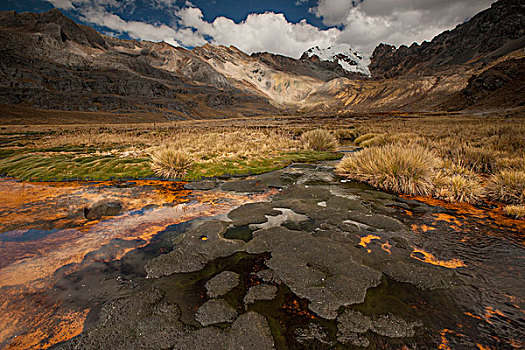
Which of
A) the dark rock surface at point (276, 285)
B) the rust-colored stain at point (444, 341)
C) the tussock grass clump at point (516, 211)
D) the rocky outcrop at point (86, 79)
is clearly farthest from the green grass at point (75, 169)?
the rocky outcrop at point (86, 79)

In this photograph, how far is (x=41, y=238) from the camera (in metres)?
4.66

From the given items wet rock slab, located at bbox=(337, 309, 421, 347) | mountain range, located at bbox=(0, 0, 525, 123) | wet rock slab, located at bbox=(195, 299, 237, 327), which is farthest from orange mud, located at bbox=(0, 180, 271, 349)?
mountain range, located at bbox=(0, 0, 525, 123)

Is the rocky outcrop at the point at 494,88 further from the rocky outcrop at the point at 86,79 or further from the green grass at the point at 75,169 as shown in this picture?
the rocky outcrop at the point at 86,79

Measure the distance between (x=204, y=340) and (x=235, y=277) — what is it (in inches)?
41.6

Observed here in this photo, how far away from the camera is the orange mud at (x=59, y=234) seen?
2701 mm

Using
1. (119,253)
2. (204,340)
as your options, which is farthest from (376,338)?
(119,253)

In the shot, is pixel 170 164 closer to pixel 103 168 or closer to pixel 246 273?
pixel 103 168

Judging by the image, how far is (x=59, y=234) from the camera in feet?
15.9

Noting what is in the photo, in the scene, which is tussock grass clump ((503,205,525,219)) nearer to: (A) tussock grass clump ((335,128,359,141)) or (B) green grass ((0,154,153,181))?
(B) green grass ((0,154,153,181))

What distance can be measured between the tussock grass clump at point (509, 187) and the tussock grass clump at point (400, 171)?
1477mm

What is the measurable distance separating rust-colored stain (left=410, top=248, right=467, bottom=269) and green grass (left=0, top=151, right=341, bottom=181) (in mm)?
7169

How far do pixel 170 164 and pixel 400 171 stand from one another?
897 cm

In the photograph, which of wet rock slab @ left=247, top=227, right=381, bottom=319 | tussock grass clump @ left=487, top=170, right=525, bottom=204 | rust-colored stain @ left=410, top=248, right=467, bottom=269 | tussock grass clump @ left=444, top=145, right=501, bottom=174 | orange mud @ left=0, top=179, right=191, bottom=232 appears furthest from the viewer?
tussock grass clump @ left=444, top=145, right=501, bottom=174

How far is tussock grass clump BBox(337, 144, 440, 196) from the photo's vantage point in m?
7.27
